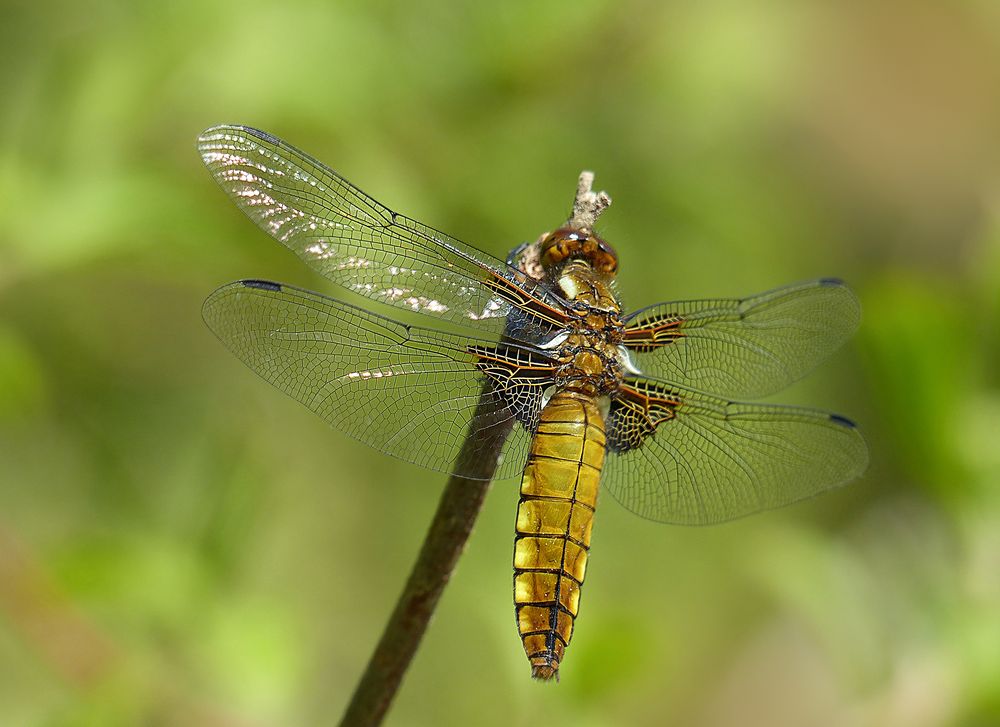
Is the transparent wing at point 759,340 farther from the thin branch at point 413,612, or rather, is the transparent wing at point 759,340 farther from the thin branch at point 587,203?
the thin branch at point 413,612

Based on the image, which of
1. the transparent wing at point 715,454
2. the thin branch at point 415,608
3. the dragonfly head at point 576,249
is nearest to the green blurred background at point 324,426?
the dragonfly head at point 576,249

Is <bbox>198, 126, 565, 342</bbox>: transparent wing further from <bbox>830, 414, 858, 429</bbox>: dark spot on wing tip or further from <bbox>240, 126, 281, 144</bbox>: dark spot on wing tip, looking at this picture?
<bbox>830, 414, 858, 429</bbox>: dark spot on wing tip

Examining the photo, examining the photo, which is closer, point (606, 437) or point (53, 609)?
point (606, 437)

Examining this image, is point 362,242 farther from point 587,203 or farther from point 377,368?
point 587,203

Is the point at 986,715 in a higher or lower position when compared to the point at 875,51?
lower

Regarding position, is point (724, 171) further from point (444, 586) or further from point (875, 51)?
point (875, 51)

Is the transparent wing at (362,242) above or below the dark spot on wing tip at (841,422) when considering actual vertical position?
above

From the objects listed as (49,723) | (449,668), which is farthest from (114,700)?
(449,668)
